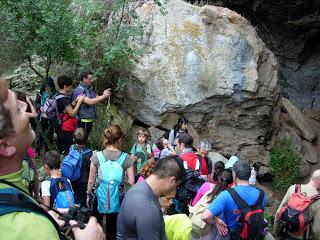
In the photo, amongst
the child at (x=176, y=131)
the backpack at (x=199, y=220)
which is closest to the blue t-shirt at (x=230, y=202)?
the backpack at (x=199, y=220)

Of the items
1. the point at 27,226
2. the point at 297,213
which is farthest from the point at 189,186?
the point at 27,226

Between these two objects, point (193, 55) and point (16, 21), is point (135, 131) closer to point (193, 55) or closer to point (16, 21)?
point (193, 55)

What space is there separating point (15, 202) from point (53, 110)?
5.87m

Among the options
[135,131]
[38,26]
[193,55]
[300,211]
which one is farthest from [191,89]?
[300,211]

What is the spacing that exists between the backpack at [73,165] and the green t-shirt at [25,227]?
144 inches

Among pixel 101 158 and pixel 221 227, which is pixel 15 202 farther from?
pixel 101 158

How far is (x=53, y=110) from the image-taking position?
23.4ft

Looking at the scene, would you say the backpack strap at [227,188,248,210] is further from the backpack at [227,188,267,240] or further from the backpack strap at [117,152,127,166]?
the backpack strap at [117,152,127,166]

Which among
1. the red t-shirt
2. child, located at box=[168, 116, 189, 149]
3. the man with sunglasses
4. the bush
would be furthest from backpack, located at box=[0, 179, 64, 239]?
the bush

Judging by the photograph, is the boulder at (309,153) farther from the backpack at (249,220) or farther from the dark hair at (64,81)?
the backpack at (249,220)

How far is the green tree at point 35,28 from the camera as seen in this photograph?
24.6ft

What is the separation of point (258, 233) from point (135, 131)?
16.5 ft

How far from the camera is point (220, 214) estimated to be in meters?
4.26

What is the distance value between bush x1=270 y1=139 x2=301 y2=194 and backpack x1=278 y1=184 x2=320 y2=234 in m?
5.79
